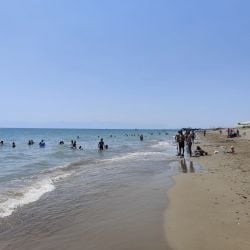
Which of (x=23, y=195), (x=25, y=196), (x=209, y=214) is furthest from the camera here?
(x=23, y=195)

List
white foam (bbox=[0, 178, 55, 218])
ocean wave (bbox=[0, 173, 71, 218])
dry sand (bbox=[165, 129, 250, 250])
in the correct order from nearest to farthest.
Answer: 1. dry sand (bbox=[165, 129, 250, 250])
2. white foam (bbox=[0, 178, 55, 218])
3. ocean wave (bbox=[0, 173, 71, 218])

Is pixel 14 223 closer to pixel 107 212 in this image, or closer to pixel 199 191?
pixel 107 212

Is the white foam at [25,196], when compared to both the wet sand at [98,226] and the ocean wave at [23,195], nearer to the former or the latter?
the ocean wave at [23,195]

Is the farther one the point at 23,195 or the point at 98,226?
the point at 23,195

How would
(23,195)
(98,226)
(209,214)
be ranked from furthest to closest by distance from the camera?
(23,195) < (209,214) < (98,226)

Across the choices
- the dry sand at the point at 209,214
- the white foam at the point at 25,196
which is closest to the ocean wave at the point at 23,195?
the white foam at the point at 25,196

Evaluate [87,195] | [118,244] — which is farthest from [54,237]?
[87,195]

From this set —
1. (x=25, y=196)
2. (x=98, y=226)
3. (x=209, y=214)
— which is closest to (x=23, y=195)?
(x=25, y=196)

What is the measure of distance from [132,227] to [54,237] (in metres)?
1.75

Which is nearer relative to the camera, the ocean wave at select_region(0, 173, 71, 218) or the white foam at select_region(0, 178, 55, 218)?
the white foam at select_region(0, 178, 55, 218)

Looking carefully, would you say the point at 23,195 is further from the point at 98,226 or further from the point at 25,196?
the point at 98,226

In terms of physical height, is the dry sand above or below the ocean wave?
above

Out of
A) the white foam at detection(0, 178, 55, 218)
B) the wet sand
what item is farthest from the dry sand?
the white foam at detection(0, 178, 55, 218)

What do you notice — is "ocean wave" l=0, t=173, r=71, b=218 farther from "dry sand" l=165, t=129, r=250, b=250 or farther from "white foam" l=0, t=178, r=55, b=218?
"dry sand" l=165, t=129, r=250, b=250
